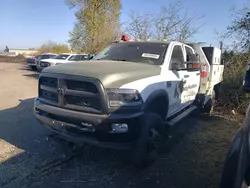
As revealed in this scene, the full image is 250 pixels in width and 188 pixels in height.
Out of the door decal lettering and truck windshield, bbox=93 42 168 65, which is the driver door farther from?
truck windshield, bbox=93 42 168 65

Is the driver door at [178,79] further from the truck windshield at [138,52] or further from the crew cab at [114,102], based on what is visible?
the truck windshield at [138,52]

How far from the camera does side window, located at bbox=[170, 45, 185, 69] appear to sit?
4778mm

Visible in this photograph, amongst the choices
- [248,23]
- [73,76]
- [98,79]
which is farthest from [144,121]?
[248,23]

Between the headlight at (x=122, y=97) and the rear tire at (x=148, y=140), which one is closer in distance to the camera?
the headlight at (x=122, y=97)

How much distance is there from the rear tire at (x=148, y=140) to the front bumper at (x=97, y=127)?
11 cm

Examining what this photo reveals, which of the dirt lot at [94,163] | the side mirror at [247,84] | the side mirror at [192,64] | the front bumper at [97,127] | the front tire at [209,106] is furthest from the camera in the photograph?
the front tire at [209,106]

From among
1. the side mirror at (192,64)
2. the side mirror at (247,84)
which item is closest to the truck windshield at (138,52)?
the side mirror at (192,64)

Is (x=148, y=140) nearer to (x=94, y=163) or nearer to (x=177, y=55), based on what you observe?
(x=94, y=163)

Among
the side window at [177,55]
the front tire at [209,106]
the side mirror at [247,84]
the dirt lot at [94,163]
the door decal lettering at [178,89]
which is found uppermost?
the side window at [177,55]

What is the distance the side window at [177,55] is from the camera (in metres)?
4.78

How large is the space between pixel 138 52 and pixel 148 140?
186cm

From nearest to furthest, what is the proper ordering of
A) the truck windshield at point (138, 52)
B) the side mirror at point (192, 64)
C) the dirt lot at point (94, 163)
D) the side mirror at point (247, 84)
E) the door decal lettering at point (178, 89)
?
1. the side mirror at point (247, 84)
2. the dirt lot at point (94, 163)
3. the truck windshield at point (138, 52)
4. the door decal lettering at point (178, 89)
5. the side mirror at point (192, 64)

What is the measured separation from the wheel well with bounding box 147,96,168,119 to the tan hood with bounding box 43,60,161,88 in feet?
1.35

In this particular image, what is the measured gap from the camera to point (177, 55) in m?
5.03
